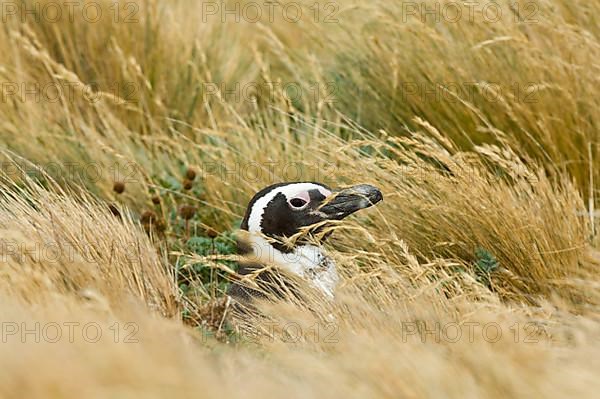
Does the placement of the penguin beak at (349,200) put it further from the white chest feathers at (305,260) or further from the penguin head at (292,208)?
the white chest feathers at (305,260)

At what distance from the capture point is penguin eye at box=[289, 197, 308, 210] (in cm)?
387

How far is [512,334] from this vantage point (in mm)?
2838

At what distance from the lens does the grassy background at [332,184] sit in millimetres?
2613

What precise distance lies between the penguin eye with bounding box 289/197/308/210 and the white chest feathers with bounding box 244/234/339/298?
0.13 m

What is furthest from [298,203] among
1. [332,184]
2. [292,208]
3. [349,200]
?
[332,184]

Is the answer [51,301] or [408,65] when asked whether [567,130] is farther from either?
[51,301]

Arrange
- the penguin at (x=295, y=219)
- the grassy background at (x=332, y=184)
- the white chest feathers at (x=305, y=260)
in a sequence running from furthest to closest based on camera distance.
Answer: the penguin at (x=295, y=219) → the white chest feathers at (x=305, y=260) → the grassy background at (x=332, y=184)

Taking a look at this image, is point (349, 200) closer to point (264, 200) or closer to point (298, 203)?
point (298, 203)

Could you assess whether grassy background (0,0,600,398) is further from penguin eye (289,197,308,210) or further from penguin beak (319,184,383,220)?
penguin eye (289,197,308,210)

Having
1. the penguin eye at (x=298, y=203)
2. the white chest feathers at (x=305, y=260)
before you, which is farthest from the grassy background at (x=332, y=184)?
the penguin eye at (x=298, y=203)

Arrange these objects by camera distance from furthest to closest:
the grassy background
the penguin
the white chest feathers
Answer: the penguin, the white chest feathers, the grassy background

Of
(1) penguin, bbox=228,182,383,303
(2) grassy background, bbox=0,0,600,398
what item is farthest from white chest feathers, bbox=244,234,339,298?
(2) grassy background, bbox=0,0,600,398

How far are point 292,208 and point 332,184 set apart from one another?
0.64 metres

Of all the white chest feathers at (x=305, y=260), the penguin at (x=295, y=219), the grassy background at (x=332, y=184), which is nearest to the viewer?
the grassy background at (x=332, y=184)
